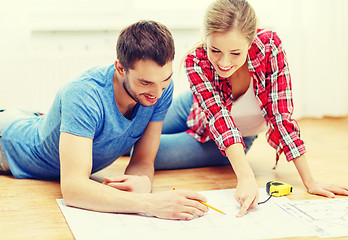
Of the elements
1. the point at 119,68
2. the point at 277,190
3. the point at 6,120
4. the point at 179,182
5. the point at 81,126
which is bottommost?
the point at 179,182

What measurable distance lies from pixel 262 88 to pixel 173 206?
634 mm

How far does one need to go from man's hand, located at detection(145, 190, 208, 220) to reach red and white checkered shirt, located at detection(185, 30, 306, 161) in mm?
339

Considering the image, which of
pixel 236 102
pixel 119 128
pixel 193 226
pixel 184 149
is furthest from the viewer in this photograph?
pixel 184 149

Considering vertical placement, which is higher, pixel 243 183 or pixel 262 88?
pixel 262 88

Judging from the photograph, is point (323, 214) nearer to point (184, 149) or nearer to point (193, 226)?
point (193, 226)

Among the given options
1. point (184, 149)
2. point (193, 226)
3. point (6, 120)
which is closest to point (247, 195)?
point (193, 226)

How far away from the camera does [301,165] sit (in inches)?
67.6

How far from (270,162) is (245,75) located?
21.3 inches

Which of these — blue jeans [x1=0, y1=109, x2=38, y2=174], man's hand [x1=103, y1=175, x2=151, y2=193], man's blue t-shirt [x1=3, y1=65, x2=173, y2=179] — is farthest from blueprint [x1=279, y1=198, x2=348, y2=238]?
blue jeans [x1=0, y1=109, x2=38, y2=174]

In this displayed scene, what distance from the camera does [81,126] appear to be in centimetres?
144

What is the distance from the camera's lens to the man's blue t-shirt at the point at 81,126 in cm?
146

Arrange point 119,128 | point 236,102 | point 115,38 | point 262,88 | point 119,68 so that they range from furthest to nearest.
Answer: point 115,38 < point 236,102 < point 262,88 < point 119,128 < point 119,68

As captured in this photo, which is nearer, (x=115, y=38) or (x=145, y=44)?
(x=145, y=44)

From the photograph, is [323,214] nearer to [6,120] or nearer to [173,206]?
[173,206]
